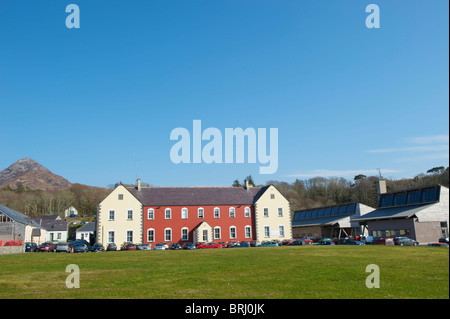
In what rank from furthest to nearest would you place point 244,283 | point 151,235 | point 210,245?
1. point 151,235
2. point 210,245
3. point 244,283

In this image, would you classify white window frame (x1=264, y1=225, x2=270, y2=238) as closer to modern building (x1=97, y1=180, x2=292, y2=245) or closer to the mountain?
modern building (x1=97, y1=180, x2=292, y2=245)

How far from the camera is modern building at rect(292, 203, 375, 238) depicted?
7075 cm

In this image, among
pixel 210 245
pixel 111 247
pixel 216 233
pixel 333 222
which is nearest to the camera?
pixel 111 247

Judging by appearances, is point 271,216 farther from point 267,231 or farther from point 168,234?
point 168,234

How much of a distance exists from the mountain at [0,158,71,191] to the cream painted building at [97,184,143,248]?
11573 cm

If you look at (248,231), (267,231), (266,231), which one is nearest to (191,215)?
(248,231)

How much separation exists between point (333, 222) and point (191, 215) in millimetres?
29569

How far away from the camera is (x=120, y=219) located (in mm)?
56906

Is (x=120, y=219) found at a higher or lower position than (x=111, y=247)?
higher

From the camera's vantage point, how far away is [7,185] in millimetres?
148750

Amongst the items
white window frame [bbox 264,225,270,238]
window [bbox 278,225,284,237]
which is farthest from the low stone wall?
window [bbox 278,225,284,237]
